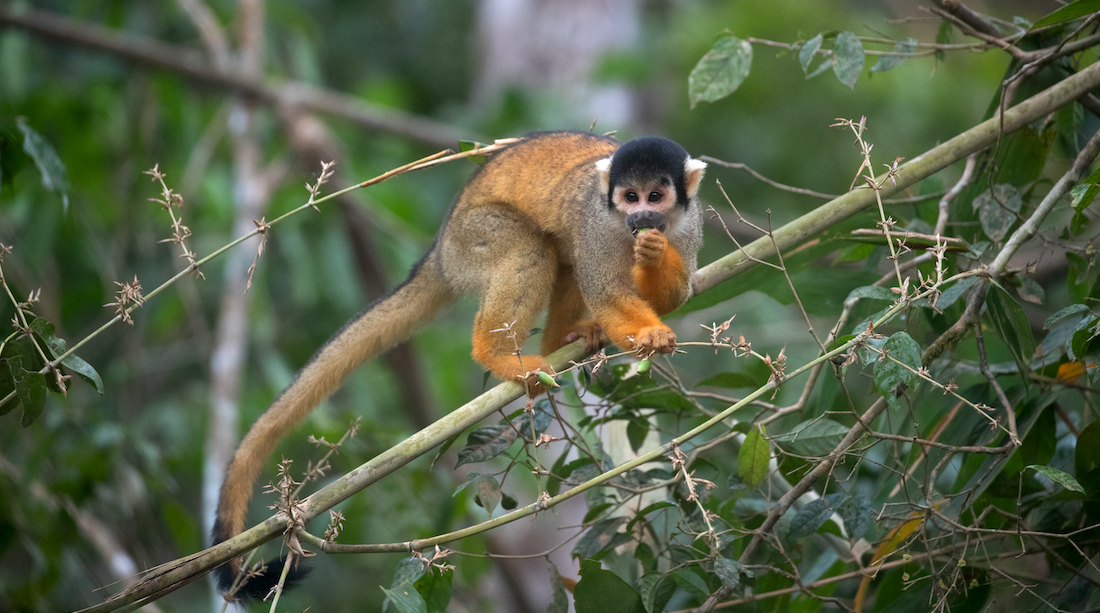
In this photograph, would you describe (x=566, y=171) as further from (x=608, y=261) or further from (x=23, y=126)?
(x=23, y=126)

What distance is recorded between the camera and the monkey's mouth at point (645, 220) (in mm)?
2574

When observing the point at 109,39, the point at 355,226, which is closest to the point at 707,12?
the point at 355,226

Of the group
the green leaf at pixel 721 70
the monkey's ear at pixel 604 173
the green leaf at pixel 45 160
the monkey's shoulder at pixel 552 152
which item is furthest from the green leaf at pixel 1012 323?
the green leaf at pixel 45 160

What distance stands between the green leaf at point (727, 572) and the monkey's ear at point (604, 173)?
4.43 feet

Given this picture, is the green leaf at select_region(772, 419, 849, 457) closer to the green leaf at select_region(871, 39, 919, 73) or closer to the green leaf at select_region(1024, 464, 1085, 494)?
the green leaf at select_region(1024, 464, 1085, 494)

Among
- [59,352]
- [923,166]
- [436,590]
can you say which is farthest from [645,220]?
[59,352]

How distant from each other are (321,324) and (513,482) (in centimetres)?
202

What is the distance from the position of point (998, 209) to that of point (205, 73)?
4247 mm

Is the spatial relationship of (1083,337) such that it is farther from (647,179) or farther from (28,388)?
(28,388)

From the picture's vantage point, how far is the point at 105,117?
15.2 feet

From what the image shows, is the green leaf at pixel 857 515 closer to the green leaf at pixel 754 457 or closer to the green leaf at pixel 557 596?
the green leaf at pixel 754 457

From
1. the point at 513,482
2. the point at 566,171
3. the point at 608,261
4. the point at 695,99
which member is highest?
the point at 695,99

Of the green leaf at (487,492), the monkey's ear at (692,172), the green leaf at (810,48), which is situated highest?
the green leaf at (810,48)

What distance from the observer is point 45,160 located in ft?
8.84
